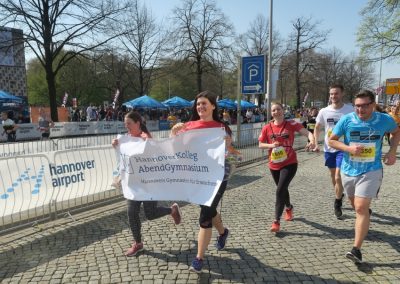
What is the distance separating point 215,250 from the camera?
456cm

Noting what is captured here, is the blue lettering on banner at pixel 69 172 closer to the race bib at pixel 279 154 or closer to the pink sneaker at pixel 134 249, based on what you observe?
the pink sneaker at pixel 134 249

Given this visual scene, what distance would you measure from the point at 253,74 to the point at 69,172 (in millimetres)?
8223

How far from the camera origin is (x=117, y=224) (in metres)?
5.67

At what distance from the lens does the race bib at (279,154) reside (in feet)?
17.4

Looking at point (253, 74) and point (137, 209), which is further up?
point (253, 74)

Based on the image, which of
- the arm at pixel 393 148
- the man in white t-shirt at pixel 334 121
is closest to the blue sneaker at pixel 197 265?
the arm at pixel 393 148

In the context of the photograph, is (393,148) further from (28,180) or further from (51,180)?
(28,180)

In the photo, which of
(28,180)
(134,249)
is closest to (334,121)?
(134,249)

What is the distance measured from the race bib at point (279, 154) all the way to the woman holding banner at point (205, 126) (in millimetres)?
1331

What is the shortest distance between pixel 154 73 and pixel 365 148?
119 ft

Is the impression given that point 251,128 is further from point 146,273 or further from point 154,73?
point 154,73

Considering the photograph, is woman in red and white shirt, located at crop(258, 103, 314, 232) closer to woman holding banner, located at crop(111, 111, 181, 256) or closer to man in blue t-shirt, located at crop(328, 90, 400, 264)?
man in blue t-shirt, located at crop(328, 90, 400, 264)

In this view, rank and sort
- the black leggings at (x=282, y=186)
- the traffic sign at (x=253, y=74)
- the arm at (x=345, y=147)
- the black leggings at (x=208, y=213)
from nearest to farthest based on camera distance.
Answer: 1. the black leggings at (x=208, y=213)
2. the arm at (x=345, y=147)
3. the black leggings at (x=282, y=186)
4. the traffic sign at (x=253, y=74)

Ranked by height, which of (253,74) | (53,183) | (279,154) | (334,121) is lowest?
(53,183)
